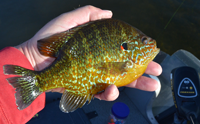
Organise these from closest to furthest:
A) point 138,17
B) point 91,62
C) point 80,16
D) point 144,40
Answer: point 91,62
point 144,40
point 80,16
point 138,17

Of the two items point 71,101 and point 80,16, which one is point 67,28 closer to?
point 80,16

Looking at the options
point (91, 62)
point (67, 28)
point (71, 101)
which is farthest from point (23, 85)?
point (67, 28)

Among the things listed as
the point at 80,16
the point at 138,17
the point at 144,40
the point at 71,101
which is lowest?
the point at 71,101

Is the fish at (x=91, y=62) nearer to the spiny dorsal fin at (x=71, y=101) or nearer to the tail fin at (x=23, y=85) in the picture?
the tail fin at (x=23, y=85)

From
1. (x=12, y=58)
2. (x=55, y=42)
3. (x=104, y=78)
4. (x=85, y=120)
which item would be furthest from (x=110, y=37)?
(x=85, y=120)

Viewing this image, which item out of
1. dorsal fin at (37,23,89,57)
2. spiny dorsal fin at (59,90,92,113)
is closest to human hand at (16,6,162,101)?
dorsal fin at (37,23,89,57)

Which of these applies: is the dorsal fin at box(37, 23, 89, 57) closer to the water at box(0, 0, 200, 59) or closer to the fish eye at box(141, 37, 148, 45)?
the fish eye at box(141, 37, 148, 45)
